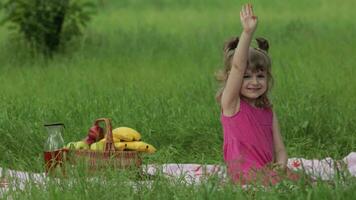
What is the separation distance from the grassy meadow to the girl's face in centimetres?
84

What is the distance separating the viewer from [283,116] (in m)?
8.95

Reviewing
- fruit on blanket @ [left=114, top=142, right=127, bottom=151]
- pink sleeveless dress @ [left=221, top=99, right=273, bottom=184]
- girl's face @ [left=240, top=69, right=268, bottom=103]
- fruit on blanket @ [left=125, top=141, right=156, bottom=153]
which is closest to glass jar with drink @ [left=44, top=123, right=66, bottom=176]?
fruit on blanket @ [left=114, top=142, right=127, bottom=151]

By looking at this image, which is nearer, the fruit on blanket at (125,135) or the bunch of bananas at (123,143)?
the bunch of bananas at (123,143)

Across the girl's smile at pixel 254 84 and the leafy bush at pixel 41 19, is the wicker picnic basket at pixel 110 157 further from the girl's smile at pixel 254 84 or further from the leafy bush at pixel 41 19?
the leafy bush at pixel 41 19

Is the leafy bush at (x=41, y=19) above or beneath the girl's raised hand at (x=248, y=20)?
above

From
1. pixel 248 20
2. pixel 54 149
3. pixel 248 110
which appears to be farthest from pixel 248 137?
pixel 54 149

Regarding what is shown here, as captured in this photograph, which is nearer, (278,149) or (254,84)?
(254,84)

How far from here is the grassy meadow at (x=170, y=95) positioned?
7.39 meters

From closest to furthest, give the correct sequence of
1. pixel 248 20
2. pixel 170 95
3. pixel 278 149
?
pixel 248 20 < pixel 278 149 < pixel 170 95

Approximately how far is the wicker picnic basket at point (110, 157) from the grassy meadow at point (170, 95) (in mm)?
271

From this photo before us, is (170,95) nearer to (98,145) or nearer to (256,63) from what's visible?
(98,145)

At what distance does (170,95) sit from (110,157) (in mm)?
3489

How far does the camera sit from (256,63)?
23.0 ft

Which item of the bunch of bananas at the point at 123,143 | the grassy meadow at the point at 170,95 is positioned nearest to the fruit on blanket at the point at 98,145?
the bunch of bananas at the point at 123,143
